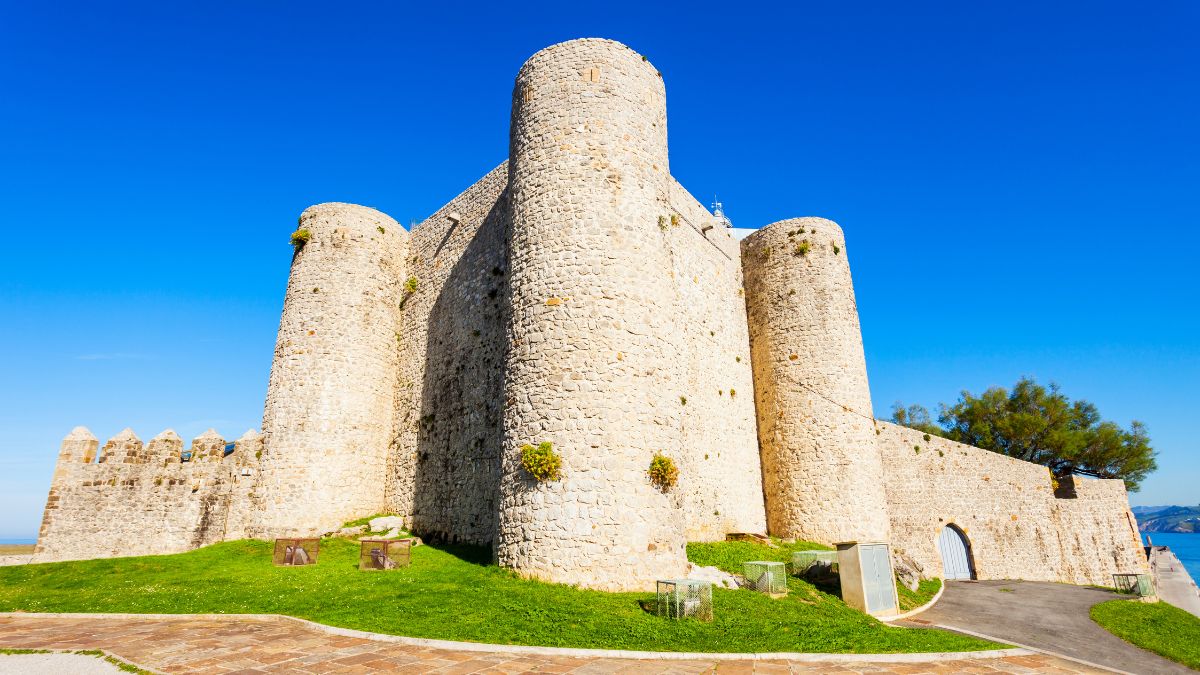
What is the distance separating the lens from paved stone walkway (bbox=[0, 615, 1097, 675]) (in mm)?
6520

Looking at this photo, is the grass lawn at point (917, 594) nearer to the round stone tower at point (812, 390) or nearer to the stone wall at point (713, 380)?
the round stone tower at point (812, 390)

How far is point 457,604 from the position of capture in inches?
380

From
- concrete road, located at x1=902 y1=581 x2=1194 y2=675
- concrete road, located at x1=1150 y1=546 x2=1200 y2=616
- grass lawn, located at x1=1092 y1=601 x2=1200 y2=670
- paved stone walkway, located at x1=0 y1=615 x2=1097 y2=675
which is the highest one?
paved stone walkway, located at x1=0 y1=615 x2=1097 y2=675

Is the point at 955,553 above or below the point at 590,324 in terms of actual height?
below

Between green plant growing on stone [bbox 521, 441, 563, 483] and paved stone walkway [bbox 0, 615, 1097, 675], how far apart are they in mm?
4686

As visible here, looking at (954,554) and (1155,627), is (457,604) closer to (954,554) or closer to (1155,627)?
(1155,627)

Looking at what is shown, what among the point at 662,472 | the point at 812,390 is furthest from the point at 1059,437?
the point at 662,472

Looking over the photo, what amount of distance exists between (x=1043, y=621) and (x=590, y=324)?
1317 centimetres

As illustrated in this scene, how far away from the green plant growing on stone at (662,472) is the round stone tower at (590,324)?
134mm

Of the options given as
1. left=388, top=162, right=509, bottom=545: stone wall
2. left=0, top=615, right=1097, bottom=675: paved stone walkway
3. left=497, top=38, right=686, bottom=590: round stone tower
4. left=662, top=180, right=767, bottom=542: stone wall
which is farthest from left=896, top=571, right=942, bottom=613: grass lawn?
left=388, top=162, right=509, bottom=545: stone wall

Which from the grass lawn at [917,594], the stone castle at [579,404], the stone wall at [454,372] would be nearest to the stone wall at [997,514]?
the stone castle at [579,404]

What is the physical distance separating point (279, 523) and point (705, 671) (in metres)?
15.6

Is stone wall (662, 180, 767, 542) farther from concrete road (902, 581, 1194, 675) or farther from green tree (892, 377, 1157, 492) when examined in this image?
green tree (892, 377, 1157, 492)

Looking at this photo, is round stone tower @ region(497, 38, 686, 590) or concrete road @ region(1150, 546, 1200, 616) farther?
concrete road @ region(1150, 546, 1200, 616)
